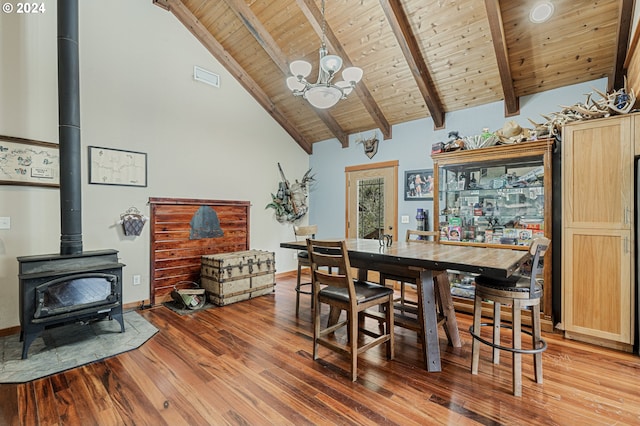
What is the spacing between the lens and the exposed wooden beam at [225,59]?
13.5ft

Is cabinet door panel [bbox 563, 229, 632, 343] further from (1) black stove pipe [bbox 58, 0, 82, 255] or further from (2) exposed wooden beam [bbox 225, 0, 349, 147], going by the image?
(1) black stove pipe [bbox 58, 0, 82, 255]

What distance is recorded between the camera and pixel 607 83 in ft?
10.6

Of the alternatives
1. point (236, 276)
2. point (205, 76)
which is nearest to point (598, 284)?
point (236, 276)

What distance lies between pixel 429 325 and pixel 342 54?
3469 millimetres

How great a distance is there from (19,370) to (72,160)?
1.83 meters

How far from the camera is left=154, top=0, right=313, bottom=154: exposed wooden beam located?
411 cm

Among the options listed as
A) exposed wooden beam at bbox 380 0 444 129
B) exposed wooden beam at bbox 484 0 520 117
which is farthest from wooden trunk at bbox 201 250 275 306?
exposed wooden beam at bbox 484 0 520 117

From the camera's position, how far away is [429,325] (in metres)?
2.33

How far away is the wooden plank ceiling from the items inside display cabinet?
925mm

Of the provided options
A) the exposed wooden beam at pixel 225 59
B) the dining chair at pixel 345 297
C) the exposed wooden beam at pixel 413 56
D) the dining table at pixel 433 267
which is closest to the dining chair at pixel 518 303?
the dining table at pixel 433 267

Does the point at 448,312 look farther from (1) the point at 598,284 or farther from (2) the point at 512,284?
(1) the point at 598,284

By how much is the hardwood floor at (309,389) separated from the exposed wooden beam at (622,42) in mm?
2722

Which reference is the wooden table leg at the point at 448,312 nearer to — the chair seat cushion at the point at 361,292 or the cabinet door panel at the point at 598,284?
the chair seat cushion at the point at 361,292

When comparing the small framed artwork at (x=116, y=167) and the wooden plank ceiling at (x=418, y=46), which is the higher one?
the wooden plank ceiling at (x=418, y=46)
